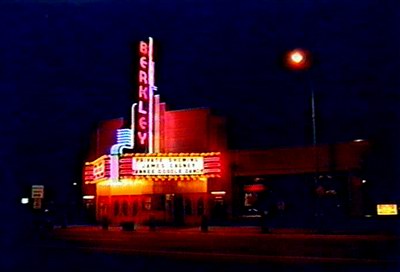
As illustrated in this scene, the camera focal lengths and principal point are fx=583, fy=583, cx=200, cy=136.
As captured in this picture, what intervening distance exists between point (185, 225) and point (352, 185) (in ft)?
30.0

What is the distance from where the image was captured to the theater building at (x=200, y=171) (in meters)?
30.4

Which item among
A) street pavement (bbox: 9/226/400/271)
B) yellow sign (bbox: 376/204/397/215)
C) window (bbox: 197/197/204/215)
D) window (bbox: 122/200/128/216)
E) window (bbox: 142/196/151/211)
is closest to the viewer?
street pavement (bbox: 9/226/400/271)

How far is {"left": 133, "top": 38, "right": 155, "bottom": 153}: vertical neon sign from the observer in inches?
1200

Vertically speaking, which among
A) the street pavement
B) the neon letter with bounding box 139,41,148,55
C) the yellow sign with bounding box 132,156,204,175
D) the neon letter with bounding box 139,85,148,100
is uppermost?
the neon letter with bounding box 139,41,148,55

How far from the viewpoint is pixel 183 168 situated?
102 ft

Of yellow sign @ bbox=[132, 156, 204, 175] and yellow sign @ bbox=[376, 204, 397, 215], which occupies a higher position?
yellow sign @ bbox=[132, 156, 204, 175]

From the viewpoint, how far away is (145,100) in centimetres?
3066

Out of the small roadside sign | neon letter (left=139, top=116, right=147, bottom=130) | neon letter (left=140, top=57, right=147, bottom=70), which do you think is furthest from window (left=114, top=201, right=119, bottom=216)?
the small roadside sign

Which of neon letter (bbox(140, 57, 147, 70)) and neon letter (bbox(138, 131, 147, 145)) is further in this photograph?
neon letter (bbox(138, 131, 147, 145))

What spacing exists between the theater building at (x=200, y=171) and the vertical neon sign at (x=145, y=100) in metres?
0.05

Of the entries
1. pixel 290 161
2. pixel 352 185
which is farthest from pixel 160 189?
pixel 352 185

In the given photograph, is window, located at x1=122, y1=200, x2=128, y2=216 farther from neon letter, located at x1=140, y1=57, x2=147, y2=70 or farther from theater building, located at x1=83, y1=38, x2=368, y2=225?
neon letter, located at x1=140, y1=57, x2=147, y2=70

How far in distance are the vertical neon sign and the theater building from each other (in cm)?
5

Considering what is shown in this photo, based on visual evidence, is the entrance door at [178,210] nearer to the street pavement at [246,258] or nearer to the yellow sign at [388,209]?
the yellow sign at [388,209]
